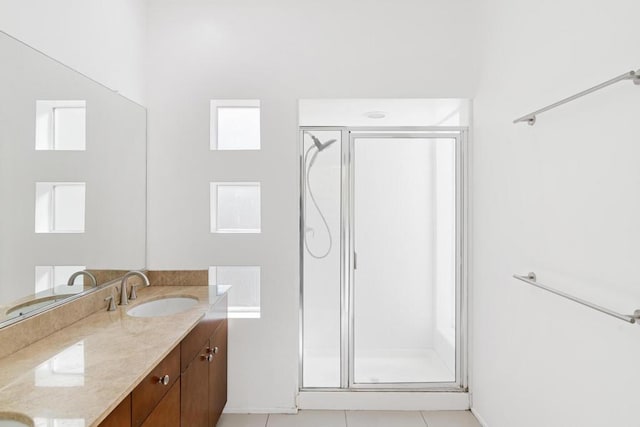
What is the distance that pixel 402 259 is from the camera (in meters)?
2.66

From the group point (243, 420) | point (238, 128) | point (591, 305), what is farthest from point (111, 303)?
point (591, 305)

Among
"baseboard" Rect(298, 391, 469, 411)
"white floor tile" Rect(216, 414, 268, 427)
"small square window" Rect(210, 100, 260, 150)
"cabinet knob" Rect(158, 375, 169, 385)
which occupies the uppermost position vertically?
"small square window" Rect(210, 100, 260, 150)

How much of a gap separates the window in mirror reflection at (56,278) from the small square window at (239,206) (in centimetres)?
94

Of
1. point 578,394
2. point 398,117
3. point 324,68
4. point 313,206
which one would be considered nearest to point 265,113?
point 324,68

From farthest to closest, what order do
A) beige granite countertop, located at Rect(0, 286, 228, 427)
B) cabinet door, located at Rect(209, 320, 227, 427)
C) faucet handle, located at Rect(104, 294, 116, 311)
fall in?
1. cabinet door, located at Rect(209, 320, 227, 427)
2. faucet handle, located at Rect(104, 294, 116, 311)
3. beige granite countertop, located at Rect(0, 286, 228, 427)

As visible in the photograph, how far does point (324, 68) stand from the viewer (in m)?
2.56

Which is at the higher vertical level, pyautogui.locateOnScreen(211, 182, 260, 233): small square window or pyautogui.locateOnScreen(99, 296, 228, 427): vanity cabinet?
pyautogui.locateOnScreen(211, 182, 260, 233): small square window

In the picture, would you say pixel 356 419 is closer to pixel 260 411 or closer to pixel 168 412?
pixel 260 411

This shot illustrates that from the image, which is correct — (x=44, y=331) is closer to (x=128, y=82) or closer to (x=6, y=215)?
(x=6, y=215)

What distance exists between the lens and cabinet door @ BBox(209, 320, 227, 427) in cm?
216

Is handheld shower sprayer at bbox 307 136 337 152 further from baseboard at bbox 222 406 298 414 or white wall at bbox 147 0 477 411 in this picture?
baseboard at bbox 222 406 298 414

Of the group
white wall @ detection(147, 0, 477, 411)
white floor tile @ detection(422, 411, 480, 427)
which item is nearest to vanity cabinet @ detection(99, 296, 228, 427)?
white wall @ detection(147, 0, 477, 411)

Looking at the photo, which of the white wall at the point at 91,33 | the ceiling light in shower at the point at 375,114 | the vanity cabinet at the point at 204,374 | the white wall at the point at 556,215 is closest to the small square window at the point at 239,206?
the vanity cabinet at the point at 204,374

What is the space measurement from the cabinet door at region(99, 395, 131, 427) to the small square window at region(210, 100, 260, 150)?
6.05ft
